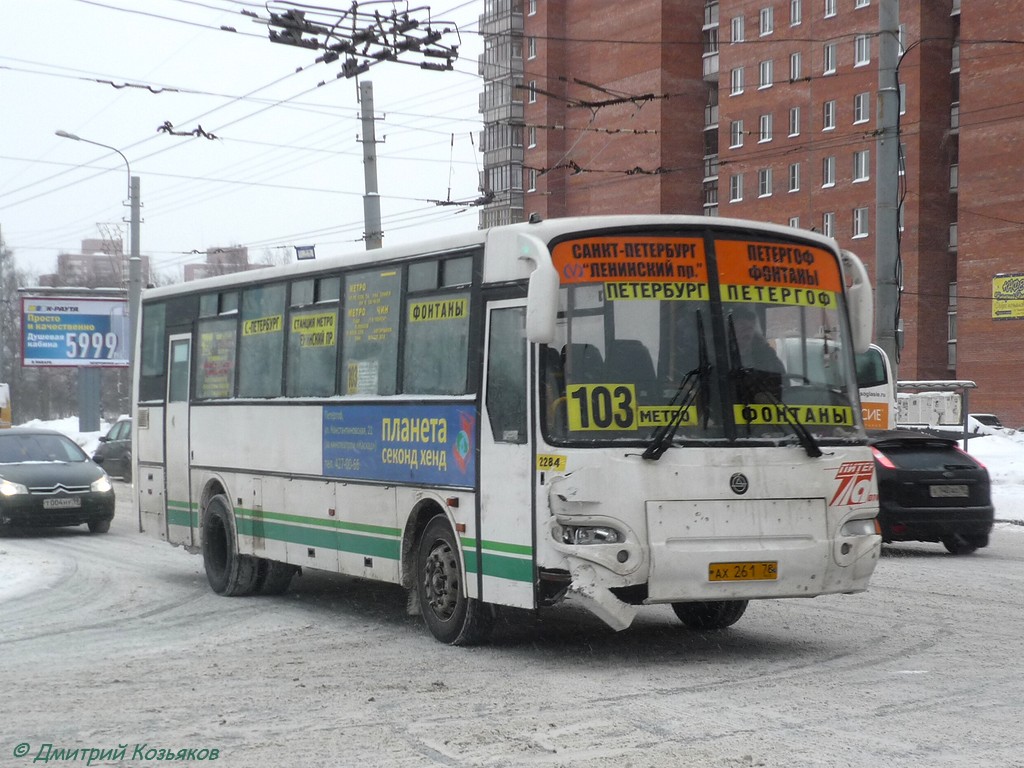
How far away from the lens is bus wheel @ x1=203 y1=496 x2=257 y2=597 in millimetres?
13898

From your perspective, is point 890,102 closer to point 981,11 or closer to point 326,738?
point 326,738

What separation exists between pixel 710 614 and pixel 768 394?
213 cm

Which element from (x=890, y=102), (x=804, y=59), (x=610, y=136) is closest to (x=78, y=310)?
(x=610, y=136)

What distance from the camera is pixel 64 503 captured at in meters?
21.3

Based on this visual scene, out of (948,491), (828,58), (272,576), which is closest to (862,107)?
(828,58)

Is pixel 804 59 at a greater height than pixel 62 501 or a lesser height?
greater

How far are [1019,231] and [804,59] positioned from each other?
1325 cm

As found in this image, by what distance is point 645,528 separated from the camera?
918 centimetres

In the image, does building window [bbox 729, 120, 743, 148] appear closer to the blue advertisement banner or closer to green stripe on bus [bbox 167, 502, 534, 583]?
green stripe on bus [bbox 167, 502, 534, 583]

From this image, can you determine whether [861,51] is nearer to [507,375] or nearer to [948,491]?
[948,491]

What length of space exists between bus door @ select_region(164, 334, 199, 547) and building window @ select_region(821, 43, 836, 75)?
2271 inches

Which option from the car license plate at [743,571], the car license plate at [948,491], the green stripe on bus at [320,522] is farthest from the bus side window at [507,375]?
the car license plate at [948,491]

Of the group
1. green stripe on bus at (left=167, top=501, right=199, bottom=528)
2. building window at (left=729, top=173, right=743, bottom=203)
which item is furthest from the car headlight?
building window at (left=729, top=173, right=743, bottom=203)

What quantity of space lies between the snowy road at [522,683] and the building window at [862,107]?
56.4 m
